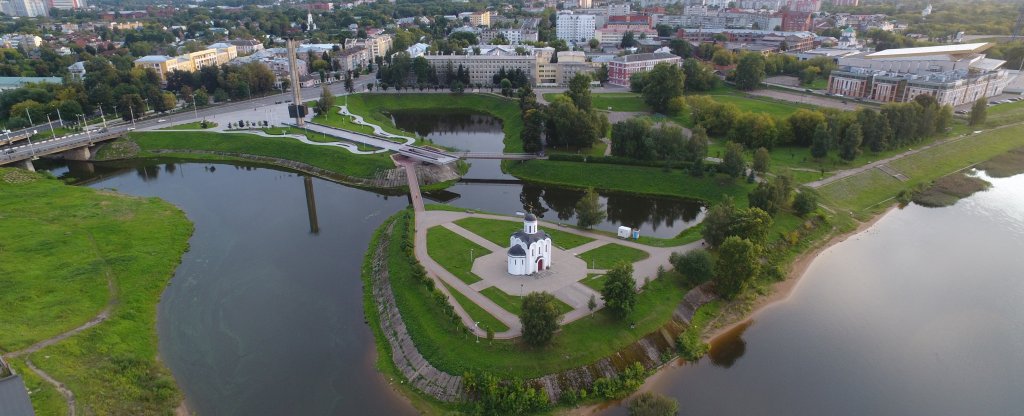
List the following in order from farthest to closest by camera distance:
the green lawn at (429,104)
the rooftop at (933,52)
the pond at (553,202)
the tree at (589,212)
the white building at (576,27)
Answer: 1. the white building at (576,27)
2. the rooftop at (933,52)
3. the green lawn at (429,104)
4. the pond at (553,202)
5. the tree at (589,212)

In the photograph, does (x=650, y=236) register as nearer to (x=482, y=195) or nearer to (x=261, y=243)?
(x=482, y=195)

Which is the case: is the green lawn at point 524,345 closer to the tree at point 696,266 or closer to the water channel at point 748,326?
the tree at point 696,266

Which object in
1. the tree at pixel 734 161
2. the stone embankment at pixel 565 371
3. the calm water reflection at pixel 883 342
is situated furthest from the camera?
the tree at pixel 734 161

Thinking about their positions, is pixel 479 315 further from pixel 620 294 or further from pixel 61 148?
pixel 61 148

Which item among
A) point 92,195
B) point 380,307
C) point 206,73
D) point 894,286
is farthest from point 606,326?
point 206,73

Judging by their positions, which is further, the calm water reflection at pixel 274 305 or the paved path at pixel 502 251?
the paved path at pixel 502 251

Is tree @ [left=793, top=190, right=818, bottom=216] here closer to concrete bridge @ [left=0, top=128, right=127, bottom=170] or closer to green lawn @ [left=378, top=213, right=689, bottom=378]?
green lawn @ [left=378, top=213, right=689, bottom=378]

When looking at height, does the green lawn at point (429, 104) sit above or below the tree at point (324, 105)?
below

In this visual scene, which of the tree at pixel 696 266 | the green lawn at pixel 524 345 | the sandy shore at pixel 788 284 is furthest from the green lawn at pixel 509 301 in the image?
the sandy shore at pixel 788 284
